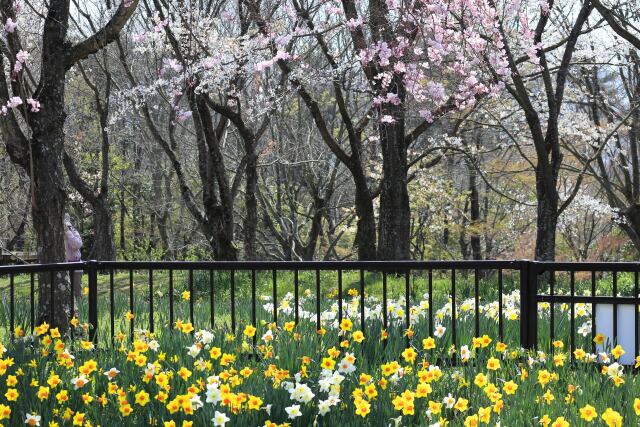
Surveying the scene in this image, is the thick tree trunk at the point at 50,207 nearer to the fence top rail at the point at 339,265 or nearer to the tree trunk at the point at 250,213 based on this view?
the fence top rail at the point at 339,265

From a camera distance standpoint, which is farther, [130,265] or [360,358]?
[130,265]

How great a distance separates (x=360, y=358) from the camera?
424 cm

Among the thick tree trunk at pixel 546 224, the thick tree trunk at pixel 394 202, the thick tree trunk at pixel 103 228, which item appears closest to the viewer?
the thick tree trunk at pixel 546 224

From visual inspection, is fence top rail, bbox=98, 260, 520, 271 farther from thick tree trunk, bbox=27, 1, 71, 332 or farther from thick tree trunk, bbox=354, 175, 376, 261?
thick tree trunk, bbox=354, 175, 376, 261

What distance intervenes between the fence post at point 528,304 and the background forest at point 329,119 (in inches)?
78.4

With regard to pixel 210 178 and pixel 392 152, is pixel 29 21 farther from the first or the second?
pixel 392 152

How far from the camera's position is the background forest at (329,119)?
418 inches

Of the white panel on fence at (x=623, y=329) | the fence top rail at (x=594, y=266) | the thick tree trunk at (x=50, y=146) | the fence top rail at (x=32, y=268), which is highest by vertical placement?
the thick tree trunk at (x=50, y=146)

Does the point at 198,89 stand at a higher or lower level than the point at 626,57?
lower

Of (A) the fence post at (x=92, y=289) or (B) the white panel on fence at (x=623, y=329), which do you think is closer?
(B) the white panel on fence at (x=623, y=329)

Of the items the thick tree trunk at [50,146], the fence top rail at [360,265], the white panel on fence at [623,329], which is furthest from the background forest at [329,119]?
the white panel on fence at [623,329]

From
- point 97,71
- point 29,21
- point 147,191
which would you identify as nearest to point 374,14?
point 29,21

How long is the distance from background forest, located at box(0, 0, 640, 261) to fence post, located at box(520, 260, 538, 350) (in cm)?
199

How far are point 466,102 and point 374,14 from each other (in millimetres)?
4029
